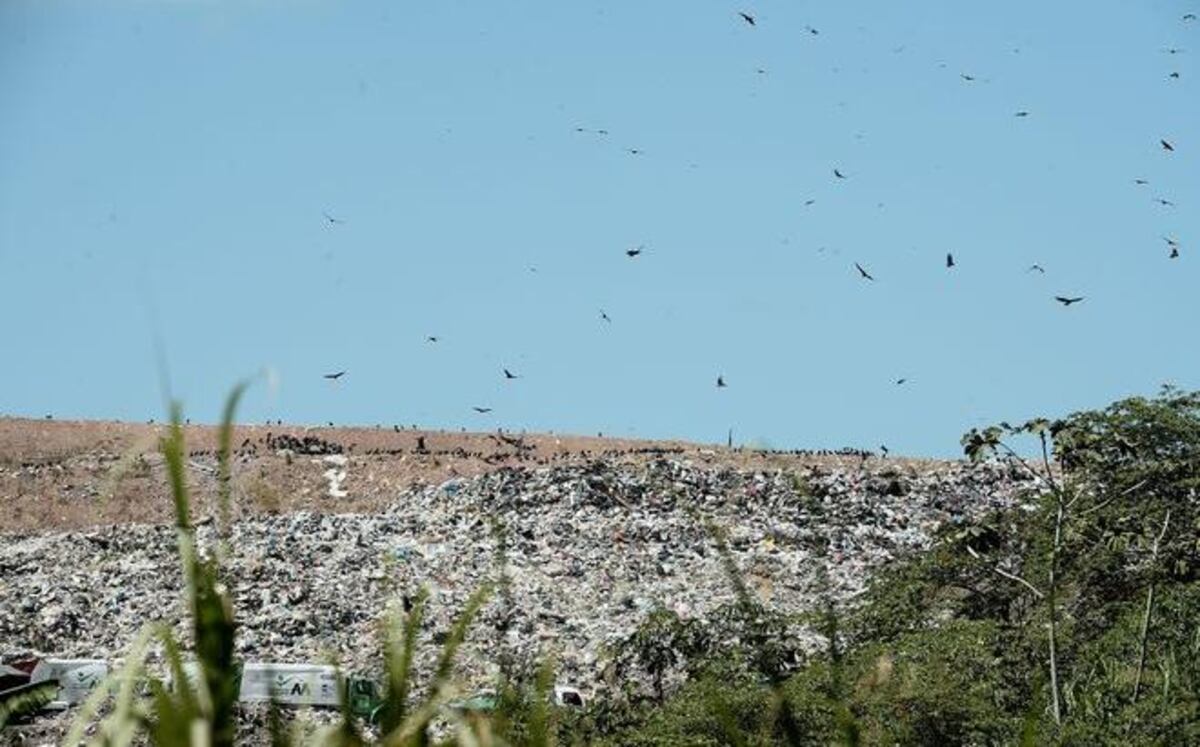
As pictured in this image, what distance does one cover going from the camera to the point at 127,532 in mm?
31547

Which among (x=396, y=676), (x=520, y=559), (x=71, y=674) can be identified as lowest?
(x=71, y=674)

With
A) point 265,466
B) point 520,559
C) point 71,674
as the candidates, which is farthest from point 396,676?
point 265,466

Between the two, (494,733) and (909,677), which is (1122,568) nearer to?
(909,677)

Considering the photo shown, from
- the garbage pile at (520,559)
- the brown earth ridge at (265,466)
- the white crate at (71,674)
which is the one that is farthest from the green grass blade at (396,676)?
the brown earth ridge at (265,466)

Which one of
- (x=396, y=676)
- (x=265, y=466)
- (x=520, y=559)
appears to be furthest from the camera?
(x=265, y=466)

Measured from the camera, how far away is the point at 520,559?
1123 inches

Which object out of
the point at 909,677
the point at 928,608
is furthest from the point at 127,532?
the point at 909,677

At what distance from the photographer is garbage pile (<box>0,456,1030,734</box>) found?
24.7 meters

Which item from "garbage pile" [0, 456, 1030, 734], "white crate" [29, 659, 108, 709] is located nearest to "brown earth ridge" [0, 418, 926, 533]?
"garbage pile" [0, 456, 1030, 734]

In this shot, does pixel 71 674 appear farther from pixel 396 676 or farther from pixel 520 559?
pixel 396 676

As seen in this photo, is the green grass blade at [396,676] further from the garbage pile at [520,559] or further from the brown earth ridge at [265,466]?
the brown earth ridge at [265,466]

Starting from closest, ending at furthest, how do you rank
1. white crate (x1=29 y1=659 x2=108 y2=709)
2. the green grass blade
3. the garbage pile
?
the green grass blade
white crate (x1=29 y1=659 x2=108 y2=709)
the garbage pile

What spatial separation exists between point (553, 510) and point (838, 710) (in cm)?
2959

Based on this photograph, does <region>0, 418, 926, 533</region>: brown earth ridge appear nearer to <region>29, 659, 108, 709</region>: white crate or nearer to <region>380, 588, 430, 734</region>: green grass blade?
<region>29, 659, 108, 709</region>: white crate
